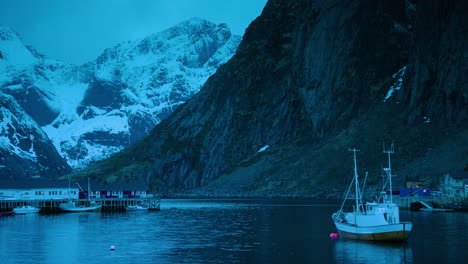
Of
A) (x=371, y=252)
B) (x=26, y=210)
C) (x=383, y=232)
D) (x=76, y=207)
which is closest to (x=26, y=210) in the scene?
(x=26, y=210)

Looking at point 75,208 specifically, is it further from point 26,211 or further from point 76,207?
point 26,211

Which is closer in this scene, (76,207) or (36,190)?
(76,207)

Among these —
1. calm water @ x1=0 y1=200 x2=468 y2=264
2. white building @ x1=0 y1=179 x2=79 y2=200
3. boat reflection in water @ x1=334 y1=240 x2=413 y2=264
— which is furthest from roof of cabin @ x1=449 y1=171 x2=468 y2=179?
white building @ x1=0 y1=179 x2=79 y2=200

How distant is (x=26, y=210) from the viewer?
174 metres

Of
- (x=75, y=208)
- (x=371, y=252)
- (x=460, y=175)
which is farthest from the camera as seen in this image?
(x=75, y=208)

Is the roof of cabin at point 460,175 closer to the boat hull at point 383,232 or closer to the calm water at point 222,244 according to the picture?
the calm water at point 222,244

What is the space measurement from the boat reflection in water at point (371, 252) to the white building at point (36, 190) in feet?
414

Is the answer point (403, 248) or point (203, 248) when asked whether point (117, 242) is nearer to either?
point (203, 248)

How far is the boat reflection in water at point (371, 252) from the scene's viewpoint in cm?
6944

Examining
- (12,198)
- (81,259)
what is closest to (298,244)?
(81,259)

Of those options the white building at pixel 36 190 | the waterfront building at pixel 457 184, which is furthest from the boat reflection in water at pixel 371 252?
the white building at pixel 36 190

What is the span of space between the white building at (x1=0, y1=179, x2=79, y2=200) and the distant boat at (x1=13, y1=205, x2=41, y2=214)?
8.64 meters

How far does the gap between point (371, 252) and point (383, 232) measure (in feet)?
26.6

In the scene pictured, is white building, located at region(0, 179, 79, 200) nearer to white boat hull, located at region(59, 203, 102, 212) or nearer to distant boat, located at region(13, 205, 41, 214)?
distant boat, located at region(13, 205, 41, 214)
